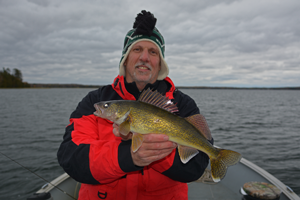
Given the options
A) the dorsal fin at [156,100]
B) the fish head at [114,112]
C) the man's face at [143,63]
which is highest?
the man's face at [143,63]

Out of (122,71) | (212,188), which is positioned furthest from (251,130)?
(122,71)

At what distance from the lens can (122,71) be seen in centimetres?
428

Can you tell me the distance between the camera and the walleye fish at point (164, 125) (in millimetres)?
2738

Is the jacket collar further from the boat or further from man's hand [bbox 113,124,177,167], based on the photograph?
the boat

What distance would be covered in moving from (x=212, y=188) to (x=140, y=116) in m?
5.21

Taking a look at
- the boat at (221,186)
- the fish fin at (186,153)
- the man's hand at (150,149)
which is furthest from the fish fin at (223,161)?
the boat at (221,186)

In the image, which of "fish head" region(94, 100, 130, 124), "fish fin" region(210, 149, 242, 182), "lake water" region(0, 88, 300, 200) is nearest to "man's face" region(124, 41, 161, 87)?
"fish head" region(94, 100, 130, 124)

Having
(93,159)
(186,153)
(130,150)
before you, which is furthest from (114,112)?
(186,153)

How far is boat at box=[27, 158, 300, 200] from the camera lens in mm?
5535

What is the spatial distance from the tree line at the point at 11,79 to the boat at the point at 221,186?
478 ft

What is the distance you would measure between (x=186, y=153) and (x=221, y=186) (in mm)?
4668

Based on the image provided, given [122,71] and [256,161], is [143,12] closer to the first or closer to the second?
[122,71]

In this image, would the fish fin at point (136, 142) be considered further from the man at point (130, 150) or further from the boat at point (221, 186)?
the boat at point (221, 186)

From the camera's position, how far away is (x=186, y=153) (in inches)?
115
